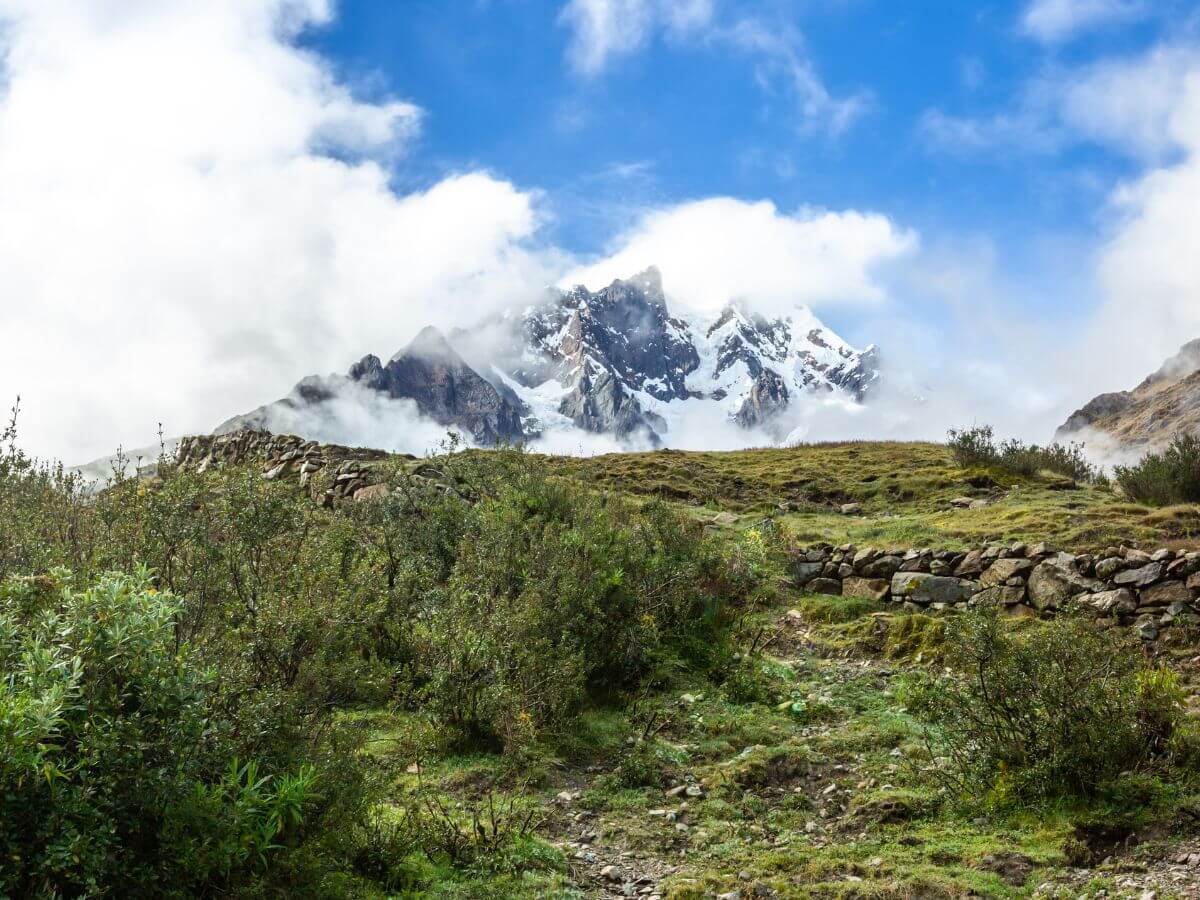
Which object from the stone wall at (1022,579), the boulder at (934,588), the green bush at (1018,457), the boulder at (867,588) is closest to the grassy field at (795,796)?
the boulder at (867,588)

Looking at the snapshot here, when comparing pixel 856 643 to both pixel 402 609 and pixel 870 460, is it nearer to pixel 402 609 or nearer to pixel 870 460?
pixel 402 609

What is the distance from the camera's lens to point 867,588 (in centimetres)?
1436

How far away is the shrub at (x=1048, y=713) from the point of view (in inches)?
262

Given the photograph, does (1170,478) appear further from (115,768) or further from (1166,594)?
(115,768)

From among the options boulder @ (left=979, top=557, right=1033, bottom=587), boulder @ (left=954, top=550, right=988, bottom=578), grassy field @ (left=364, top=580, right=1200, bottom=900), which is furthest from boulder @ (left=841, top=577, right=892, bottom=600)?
grassy field @ (left=364, top=580, right=1200, bottom=900)

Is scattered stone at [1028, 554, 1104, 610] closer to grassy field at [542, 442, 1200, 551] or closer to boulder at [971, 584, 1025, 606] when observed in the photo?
boulder at [971, 584, 1025, 606]

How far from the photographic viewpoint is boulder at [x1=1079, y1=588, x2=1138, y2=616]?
11078 millimetres

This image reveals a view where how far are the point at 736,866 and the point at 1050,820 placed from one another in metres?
2.57

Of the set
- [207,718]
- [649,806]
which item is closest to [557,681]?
[649,806]

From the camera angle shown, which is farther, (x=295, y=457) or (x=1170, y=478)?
(x=295, y=457)

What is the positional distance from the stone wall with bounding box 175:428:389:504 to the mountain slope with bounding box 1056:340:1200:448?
1476 inches

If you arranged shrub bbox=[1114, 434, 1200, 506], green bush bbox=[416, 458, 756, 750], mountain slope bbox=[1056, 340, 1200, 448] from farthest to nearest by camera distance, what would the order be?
mountain slope bbox=[1056, 340, 1200, 448]
shrub bbox=[1114, 434, 1200, 506]
green bush bbox=[416, 458, 756, 750]

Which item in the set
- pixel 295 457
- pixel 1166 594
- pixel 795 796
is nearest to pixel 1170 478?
pixel 1166 594

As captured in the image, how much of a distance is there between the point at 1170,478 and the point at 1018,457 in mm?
9100
